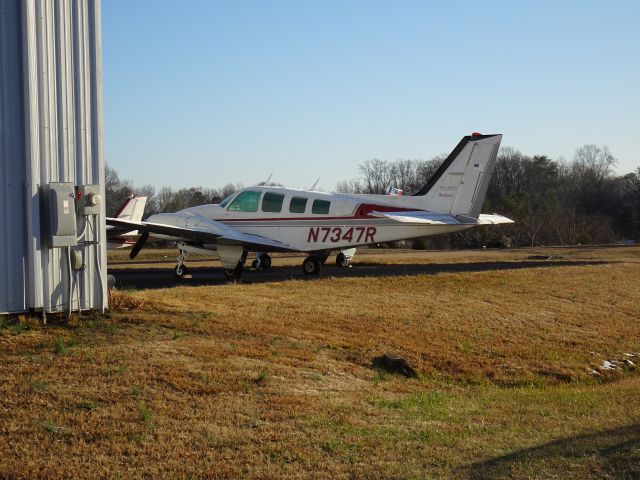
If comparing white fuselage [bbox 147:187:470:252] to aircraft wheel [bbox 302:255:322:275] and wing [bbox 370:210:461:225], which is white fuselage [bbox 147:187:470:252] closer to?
wing [bbox 370:210:461:225]

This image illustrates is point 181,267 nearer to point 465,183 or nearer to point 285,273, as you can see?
point 285,273

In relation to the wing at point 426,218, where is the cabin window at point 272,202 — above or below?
below

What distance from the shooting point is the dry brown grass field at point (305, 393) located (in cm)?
807

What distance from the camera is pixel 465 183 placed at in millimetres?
26312

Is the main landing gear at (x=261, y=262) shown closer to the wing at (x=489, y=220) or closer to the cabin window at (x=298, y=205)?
the cabin window at (x=298, y=205)

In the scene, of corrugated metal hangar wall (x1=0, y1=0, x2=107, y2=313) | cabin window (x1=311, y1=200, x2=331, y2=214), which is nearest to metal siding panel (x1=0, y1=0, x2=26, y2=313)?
corrugated metal hangar wall (x1=0, y1=0, x2=107, y2=313)

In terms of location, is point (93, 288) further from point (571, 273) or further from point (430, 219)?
point (571, 273)

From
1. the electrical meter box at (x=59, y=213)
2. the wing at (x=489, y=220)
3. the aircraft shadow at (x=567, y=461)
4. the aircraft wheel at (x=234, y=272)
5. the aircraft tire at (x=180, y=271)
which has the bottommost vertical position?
the aircraft tire at (x=180, y=271)

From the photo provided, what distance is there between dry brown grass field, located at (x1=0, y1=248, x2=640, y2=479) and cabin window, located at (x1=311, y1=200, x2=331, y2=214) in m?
6.41

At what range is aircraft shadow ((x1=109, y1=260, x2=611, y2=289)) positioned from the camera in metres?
23.3

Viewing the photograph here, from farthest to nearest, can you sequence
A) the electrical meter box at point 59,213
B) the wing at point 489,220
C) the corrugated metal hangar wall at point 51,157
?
the wing at point 489,220 < the electrical meter box at point 59,213 < the corrugated metal hangar wall at point 51,157

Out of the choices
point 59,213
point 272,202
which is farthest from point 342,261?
point 59,213

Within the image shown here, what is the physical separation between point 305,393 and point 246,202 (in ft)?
54.0

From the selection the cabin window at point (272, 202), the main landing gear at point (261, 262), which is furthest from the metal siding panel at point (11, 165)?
the main landing gear at point (261, 262)
